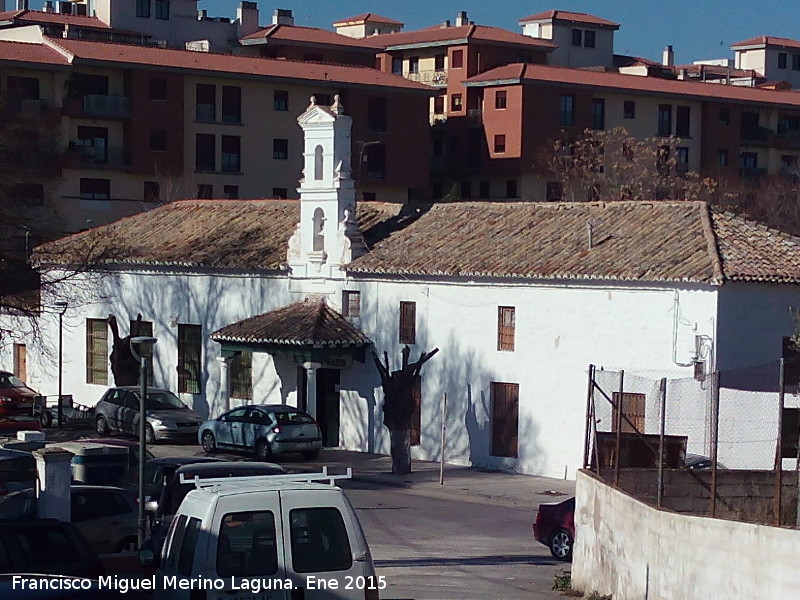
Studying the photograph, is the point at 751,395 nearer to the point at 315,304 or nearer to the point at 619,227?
the point at 619,227

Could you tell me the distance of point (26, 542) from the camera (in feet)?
53.6

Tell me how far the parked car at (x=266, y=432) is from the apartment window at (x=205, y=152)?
33494 mm

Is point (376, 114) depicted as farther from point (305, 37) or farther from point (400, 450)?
point (400, 450)

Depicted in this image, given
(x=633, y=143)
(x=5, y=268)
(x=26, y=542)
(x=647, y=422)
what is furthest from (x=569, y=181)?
(x=26, y=542)

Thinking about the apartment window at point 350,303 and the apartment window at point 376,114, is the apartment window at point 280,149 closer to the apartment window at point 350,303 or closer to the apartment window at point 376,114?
the apartment window at point 376,114

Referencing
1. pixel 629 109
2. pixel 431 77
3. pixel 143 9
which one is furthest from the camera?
pixel 143 9

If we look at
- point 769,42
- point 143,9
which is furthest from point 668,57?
point 143,9

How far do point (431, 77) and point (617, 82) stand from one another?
12.4 metres

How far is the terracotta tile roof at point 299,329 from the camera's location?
119ft

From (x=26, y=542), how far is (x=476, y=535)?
11.2m

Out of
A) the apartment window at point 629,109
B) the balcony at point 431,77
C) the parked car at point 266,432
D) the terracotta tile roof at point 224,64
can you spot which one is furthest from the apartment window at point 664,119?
the parked car at point 266,432

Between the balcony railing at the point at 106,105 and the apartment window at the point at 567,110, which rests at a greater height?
the apartment window at the point at 567,110

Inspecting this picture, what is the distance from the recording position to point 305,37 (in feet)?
276

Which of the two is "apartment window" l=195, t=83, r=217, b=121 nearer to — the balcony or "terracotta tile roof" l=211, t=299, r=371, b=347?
the balcony
